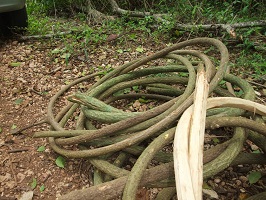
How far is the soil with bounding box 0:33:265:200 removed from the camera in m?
1.59

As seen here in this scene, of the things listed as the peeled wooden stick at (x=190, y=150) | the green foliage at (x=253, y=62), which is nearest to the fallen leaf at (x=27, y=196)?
the peeled wooden stick at (x=190, y=150)

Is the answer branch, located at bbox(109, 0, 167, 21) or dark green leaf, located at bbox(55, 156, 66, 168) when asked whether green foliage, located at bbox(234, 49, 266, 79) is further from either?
dark green leaf, located at bbox(55, 156, 66, 168)

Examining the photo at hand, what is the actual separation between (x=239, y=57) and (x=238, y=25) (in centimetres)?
42

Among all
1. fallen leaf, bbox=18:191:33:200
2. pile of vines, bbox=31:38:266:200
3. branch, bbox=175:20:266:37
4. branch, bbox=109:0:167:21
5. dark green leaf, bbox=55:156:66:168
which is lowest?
fallen leaf, bbox=18:191:33:200

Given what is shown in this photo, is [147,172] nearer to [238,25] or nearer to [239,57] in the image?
[239,57]

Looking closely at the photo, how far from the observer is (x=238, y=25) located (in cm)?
286

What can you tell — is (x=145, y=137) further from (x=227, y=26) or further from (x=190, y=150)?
(x=227, y=26)

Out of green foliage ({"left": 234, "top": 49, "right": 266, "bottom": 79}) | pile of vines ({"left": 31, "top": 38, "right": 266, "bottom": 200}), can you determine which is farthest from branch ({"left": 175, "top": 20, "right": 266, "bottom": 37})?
pile of vines ({"left": 31, "top": 38, "right": 266, "bottom": 200})

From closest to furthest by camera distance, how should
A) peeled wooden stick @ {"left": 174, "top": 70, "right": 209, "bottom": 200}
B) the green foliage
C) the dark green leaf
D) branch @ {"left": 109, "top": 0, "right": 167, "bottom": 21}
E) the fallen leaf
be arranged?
peeled wooden stick @ {"left": 174, "top": 70, "right": 209, "bottom": 200}, the fallen leaf, the dark green leaf, the green foliage, branch @ {"left": 109, "top": 0, "right": 167, "bottom": 21}

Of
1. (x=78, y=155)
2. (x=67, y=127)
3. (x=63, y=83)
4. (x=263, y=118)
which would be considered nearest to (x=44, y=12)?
(x=63, y=83)

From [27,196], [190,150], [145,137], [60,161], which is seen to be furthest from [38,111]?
[190,150]

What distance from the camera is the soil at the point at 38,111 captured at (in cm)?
159

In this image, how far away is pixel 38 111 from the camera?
7.22 feet

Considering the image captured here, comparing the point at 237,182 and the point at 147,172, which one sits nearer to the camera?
the point at 147,172
